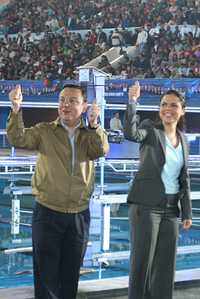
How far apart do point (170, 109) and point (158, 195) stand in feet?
1.37

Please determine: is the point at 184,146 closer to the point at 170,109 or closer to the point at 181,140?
the point at 181,140

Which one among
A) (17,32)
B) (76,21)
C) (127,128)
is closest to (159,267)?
(127,128)

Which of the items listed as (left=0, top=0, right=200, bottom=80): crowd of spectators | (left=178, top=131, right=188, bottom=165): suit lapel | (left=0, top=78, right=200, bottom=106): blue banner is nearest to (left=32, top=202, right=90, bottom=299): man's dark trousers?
(left=178, top=131, right=188, bottom=165): suit lapel

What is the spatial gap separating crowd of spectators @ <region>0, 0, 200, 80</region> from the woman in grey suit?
11.5 m

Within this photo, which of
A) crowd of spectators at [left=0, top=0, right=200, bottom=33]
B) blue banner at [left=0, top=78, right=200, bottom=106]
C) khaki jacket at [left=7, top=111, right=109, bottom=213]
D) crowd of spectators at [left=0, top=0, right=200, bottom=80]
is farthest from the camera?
crowd of spectators at [left=0, top=0, right=200, bottom=33]

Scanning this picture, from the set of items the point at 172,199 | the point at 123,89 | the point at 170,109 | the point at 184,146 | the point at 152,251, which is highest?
the point at 123,89

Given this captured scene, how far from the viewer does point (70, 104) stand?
257 cm

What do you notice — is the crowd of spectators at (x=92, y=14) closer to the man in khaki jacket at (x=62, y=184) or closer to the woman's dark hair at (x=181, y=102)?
the woman's dark hair at (x=181, y=102)

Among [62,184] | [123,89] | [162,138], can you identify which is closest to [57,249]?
[62,184]

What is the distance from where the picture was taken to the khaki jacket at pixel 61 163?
2551 mm

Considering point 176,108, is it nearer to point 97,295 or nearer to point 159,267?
point 159,267

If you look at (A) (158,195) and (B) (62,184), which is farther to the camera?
(A) (158,195)

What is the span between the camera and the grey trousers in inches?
109

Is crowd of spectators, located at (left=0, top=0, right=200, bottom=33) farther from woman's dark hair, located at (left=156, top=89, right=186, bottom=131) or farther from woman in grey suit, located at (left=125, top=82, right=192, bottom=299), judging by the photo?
woman in grey suit, located at (left=125, top=82, right=192, bottom=299)
